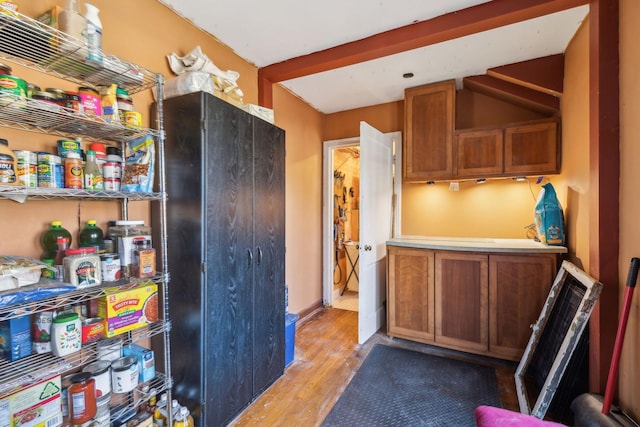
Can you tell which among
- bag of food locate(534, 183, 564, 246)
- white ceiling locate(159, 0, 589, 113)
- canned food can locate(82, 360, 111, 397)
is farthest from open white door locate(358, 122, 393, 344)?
canned food can locate(82, 360, 111, 397)

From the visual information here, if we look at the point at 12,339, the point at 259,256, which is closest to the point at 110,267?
the point at 12,339

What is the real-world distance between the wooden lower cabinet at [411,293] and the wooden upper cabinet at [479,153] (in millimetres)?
890

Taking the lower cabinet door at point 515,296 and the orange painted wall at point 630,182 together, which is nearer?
the orange painted wall at point 630,182

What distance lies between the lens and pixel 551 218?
90.8 inches

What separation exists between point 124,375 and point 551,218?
2.98 meters

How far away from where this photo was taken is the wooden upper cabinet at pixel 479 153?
2689 millimetres

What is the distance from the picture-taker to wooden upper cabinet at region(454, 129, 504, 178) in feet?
8.82

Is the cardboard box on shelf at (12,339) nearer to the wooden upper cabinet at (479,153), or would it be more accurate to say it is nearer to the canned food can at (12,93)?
the canned food can at (12,93)

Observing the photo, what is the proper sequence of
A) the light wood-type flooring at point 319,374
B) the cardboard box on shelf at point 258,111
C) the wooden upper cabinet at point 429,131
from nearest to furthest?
the light wood-type flooring at point 319,374 < the cardboard box on shelf at point 258,111 < the wooden upper cabinet at point 429,131

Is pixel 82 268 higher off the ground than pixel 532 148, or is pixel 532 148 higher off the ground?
pixel 532 148

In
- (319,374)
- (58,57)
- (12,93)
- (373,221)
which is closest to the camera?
(12,93)

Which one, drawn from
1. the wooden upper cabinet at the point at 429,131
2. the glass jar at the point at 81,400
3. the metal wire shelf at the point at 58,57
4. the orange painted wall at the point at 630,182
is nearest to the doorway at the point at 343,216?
the wooden upper cabinet at the point at 429,131

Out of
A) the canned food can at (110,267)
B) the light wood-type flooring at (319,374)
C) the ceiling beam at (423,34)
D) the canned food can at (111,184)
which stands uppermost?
the ceiling beam at (423,34)

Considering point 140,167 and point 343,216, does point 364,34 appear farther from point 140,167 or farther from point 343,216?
point 343,216
